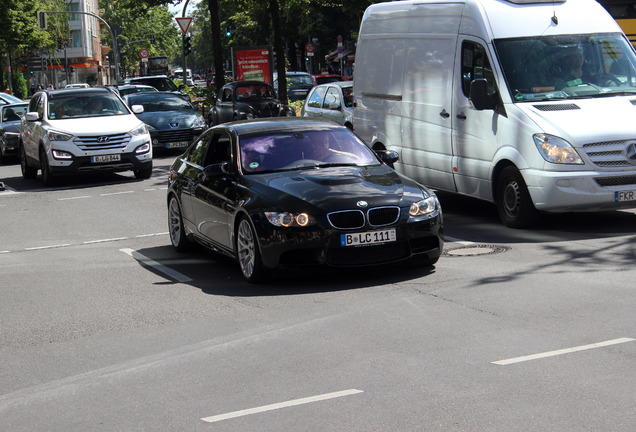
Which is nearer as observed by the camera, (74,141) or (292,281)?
(292,281)

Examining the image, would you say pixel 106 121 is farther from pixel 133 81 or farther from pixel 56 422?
pixel 133 81

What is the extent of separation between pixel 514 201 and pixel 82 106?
1170 cm

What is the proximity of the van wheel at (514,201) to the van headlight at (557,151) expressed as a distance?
0.51 metres

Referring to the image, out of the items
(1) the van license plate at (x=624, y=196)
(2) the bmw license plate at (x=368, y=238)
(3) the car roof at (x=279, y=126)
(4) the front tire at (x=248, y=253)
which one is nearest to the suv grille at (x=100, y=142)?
(3) the car roof at (x=279, y=126)

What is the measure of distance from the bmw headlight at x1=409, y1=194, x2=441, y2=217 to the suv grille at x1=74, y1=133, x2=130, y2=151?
11.8 m

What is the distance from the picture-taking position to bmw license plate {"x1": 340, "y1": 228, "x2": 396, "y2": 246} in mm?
9055

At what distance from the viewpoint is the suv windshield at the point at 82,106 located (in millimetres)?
21094

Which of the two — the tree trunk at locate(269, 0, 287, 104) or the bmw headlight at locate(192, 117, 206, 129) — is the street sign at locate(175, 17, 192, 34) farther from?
the bmw headlight at locate(192, 117, 206, 129)

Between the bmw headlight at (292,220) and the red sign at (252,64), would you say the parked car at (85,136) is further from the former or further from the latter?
the red sign at (252,64)

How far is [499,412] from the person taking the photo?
5246 mm

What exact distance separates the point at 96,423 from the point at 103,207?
11603 millimetres

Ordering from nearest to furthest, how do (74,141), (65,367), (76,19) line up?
(65,367)
(74,141)
(76,19)

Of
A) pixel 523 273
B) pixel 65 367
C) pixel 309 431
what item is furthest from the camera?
pixel 523 273

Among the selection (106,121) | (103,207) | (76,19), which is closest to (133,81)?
(106,121)
